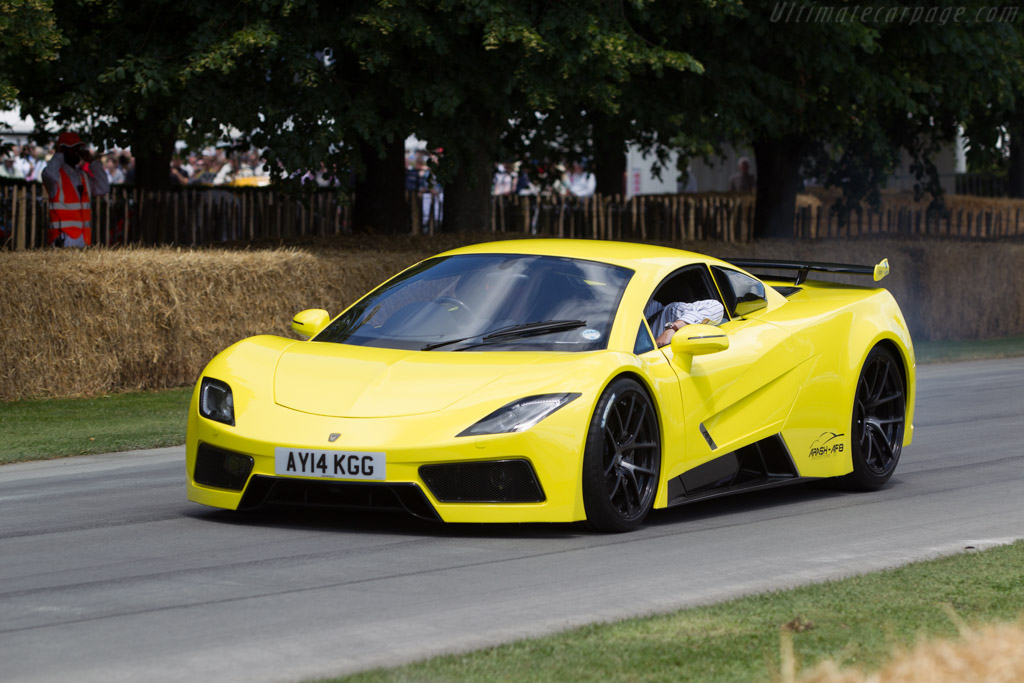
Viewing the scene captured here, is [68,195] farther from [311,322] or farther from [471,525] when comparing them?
[471,525]

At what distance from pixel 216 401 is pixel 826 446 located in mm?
3375

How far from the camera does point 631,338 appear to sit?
25.2 ft

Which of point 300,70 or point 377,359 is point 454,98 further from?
point 377,359

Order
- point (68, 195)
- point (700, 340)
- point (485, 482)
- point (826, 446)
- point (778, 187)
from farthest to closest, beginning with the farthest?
1. point (778, 187)
2. point (68, 195)
3. point (826, 446)
4. point (700, 340)
5. point (485, 482)

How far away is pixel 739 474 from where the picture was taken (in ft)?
27.1

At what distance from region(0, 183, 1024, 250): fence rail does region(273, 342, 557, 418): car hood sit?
359 inches

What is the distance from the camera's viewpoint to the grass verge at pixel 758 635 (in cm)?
476

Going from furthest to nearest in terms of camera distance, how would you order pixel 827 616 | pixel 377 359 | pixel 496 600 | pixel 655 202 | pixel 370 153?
Answer: pixel 655 202
pixel 370 153
pixel 377 359
pixel 496 600
pixel 827 616

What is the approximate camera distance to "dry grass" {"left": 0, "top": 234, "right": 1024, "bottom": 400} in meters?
13.7

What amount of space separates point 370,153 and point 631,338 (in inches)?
513

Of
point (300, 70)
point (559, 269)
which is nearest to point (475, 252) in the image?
point (559, 269)

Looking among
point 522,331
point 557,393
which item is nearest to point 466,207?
point 522,331

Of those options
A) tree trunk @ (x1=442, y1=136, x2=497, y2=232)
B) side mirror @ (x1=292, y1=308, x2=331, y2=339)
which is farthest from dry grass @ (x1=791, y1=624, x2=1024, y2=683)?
tree trunk @ (x1=442, y1=136, x2=497, y2=232)

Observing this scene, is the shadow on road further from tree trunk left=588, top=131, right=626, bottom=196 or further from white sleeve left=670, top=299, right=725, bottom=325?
tree trunk left=588, top=131, right=626, bottom=196
